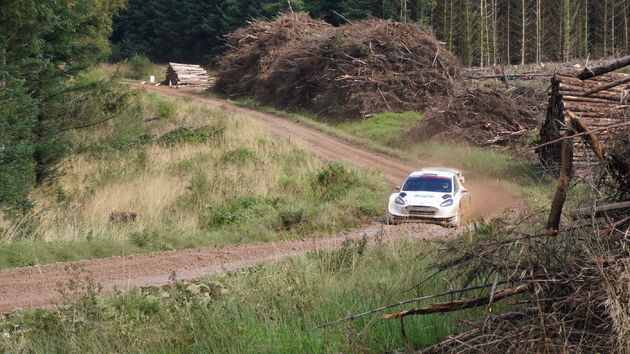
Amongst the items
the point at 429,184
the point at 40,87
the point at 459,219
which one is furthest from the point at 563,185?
the point at 40,87

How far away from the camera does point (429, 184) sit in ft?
63.8

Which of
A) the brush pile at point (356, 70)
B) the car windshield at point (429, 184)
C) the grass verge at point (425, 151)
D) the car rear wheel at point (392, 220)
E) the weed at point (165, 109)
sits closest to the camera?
the car rear wheel at point (392, 220)

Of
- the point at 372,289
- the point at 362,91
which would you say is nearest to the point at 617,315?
the point at 372,289

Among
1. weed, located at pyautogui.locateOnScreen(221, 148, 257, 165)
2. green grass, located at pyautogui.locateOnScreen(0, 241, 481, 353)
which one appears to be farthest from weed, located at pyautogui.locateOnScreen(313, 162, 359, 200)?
green grass, located at pyautogui.locateOnScreen(0, 241, 481, 353)

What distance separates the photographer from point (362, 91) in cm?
3838

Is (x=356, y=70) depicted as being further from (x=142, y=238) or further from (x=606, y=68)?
(x=606, y=68)

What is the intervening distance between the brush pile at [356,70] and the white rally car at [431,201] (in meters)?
17.8

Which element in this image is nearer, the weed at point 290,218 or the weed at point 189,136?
the weed at point 290,218

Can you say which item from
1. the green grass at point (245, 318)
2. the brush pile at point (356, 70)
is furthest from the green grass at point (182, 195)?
the brush pile at point (356, 70)

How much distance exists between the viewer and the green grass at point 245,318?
658 cm

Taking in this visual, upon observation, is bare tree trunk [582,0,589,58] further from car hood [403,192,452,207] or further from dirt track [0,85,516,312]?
car hood [403,192,452,207]

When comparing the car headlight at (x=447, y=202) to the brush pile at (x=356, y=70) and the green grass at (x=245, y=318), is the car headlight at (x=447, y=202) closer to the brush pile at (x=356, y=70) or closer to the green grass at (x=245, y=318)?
the green grass at (x=245, y=318)

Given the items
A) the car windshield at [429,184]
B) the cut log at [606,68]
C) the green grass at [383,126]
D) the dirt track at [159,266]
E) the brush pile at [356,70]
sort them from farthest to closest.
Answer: the brush pile at [356,70] < the green grass at [383,126] < the car windshield at [429,184] < the dirt track at [159,266] < the cut log at [606,68]

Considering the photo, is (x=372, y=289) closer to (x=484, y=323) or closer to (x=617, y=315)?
(x=484, y=323)
